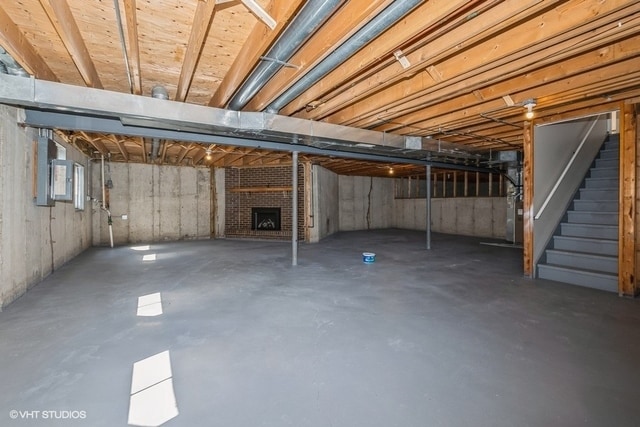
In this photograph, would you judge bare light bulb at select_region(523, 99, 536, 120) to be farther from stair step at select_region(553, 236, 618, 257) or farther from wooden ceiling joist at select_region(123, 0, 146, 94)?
wooden ceiling joist at select_region(123, 0, 146, 94)

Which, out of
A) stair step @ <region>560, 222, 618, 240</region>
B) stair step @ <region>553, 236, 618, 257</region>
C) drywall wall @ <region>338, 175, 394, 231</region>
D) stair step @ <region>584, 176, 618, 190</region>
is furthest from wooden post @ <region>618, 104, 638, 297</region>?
drywall wall @ <region>338, 175, 394, 231</region>

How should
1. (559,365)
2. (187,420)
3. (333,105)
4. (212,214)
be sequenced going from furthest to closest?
1. (212,214)
2. (333,105)
3. (559,365)
4. (187,420)

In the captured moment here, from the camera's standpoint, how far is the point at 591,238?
4.15 meters

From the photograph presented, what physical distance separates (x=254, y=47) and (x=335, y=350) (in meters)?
2.49

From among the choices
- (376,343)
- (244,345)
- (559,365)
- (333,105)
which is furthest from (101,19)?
(559,365)

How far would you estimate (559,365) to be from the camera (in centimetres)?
200

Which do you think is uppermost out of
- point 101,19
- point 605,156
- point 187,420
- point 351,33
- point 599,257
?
point 101,19

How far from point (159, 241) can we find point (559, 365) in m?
9.24

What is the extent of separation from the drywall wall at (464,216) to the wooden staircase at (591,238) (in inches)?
169

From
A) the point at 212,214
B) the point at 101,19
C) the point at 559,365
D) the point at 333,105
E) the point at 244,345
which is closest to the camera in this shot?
the point at 559,365

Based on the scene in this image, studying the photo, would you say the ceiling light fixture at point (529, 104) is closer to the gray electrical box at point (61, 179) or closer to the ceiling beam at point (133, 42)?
the ceiling beam at point (133, 42)

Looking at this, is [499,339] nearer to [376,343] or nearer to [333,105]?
[376,343]

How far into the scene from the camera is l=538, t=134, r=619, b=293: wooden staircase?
3.83 m

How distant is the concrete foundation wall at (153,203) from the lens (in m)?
8.15
